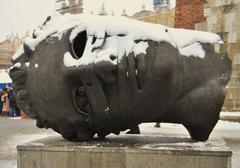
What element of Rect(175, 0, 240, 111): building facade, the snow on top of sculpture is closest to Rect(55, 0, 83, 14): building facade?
Rect(175, 0, 240, 111): building facade

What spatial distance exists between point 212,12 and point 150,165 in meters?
9.74

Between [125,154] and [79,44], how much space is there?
4.15 ft

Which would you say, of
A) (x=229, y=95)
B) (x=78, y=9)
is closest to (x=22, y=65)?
(x=229, y=95)

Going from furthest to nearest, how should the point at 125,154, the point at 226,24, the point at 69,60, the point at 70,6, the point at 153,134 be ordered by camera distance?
the point at 70,6 → the point at 226,24 → the point at 153,134 → the point at 69,60 → the point at 125,154

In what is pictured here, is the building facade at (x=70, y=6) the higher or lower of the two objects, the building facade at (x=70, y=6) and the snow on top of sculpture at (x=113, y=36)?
the higher

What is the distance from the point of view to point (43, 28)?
4605 mm

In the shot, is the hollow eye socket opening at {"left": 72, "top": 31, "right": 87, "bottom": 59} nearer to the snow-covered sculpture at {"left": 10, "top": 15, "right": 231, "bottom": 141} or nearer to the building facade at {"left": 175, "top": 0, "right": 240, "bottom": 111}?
the snow-covered sculpture at {"left": 10, "top": 15, "right": 231, "bottom": 141}

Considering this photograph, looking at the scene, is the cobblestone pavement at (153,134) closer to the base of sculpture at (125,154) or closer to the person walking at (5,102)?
the base of sculpture at (125,154)

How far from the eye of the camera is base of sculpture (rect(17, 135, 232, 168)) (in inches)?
151

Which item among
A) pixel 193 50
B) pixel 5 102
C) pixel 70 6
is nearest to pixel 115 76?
pixel 193 50

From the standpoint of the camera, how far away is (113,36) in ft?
13.7

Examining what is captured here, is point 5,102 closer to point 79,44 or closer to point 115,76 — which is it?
point 79,44

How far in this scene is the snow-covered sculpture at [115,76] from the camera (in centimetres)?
401

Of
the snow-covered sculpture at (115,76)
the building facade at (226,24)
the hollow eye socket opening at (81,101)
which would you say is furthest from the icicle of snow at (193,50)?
the building facade at (226,24)
